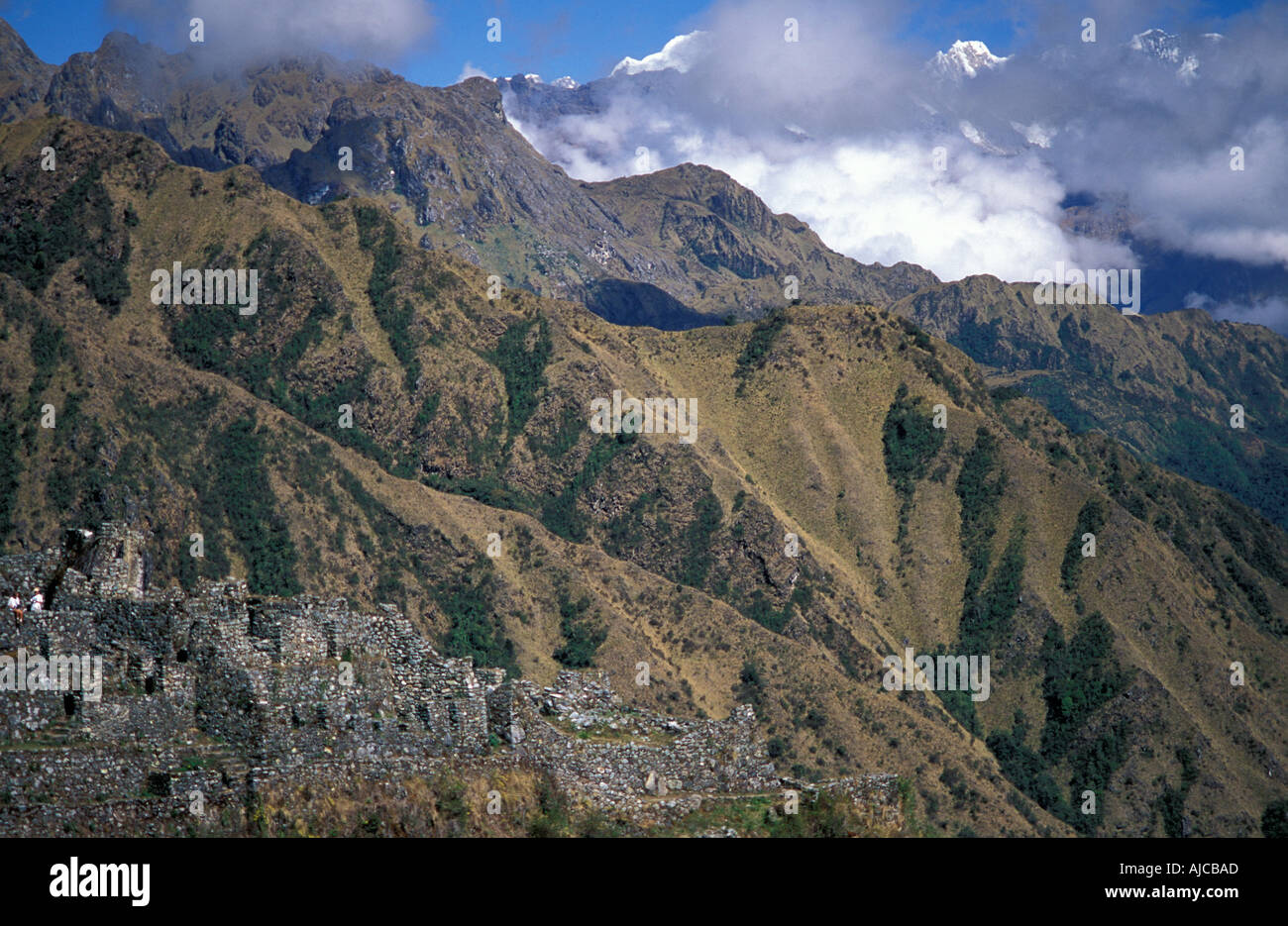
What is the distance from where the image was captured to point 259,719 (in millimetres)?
33312

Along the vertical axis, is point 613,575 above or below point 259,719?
above

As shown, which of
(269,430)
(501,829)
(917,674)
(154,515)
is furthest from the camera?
(917,674)

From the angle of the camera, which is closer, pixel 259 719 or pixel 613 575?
pixel 259 719

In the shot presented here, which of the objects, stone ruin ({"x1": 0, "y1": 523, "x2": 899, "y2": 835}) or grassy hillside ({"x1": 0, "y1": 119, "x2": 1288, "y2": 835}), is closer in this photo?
stone ruin ({"x1": 0, "y1": 523, "x2": 899, "y2": 835})

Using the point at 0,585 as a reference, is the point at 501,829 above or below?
below

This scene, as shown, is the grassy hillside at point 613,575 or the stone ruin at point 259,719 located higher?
the grassy hillside at point 613,575

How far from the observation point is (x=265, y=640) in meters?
36.6

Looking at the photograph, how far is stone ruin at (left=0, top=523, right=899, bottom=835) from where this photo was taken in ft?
98.3

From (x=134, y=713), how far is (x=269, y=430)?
443ft

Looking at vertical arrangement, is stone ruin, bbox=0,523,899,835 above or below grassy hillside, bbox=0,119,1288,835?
below

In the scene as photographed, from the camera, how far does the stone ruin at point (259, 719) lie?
2995 centimetres

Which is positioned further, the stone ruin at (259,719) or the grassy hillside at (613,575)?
the grassy hillside at (613,575)

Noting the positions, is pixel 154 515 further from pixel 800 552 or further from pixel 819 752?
pixel 800 552

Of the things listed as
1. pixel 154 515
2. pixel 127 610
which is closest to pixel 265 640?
pixel 127 610
